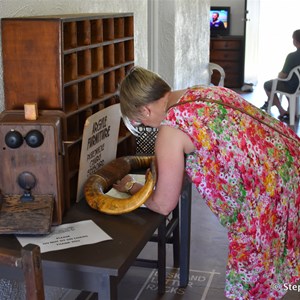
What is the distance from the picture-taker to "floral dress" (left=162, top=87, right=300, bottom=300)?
6.28 feet

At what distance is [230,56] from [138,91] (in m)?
7.94

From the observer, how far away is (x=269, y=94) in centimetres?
746

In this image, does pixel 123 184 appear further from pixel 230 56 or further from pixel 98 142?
pixel 230 56

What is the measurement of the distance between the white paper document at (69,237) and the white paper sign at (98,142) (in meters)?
0.26

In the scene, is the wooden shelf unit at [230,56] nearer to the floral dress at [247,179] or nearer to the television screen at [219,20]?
the television screen at [219,20]

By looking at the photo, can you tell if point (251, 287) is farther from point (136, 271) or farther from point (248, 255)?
point (136, 271)

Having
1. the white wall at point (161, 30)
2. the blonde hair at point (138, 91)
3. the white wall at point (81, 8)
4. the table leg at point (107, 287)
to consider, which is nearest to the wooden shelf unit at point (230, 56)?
the white wall at point (161, 30)

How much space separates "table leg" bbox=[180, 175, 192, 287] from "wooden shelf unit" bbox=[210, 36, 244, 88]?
691 centimetres

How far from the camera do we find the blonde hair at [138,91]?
1934 mm

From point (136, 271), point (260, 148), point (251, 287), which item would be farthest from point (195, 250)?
point (260, 148)

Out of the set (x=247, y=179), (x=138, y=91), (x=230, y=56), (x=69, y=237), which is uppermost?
(x=138, y=91)

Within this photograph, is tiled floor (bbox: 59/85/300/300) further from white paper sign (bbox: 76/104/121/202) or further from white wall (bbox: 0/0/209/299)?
white paper sign (bbox: 76/104/121/202)

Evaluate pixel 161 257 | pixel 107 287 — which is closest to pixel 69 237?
pixel 107 287

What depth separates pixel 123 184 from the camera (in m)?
2.18
